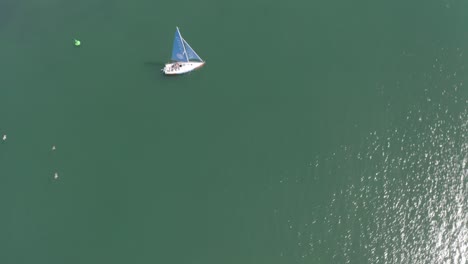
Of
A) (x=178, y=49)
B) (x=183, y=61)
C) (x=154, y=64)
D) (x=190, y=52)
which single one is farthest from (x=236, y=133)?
(x=154, y=64)

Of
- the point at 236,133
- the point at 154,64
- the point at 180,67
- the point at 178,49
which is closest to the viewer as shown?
the point at 236,133

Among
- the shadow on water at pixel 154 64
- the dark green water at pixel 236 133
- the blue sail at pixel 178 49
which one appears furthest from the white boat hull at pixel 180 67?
the dark green water at pixel 236 133

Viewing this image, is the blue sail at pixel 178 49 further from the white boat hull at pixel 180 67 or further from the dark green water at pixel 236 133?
the dark green water at pixel 236 133

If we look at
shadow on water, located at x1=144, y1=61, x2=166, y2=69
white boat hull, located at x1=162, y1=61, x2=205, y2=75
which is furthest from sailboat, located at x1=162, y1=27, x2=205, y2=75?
shadow on water, located at x1=144, y1=61, x2=166, y2=69

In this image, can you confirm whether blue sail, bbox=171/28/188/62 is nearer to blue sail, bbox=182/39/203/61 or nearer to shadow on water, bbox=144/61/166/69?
blue sail, bbox=182/39/203/61

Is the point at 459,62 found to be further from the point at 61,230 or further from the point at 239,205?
the point at 61,230

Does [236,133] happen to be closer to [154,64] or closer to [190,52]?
[190,52]
